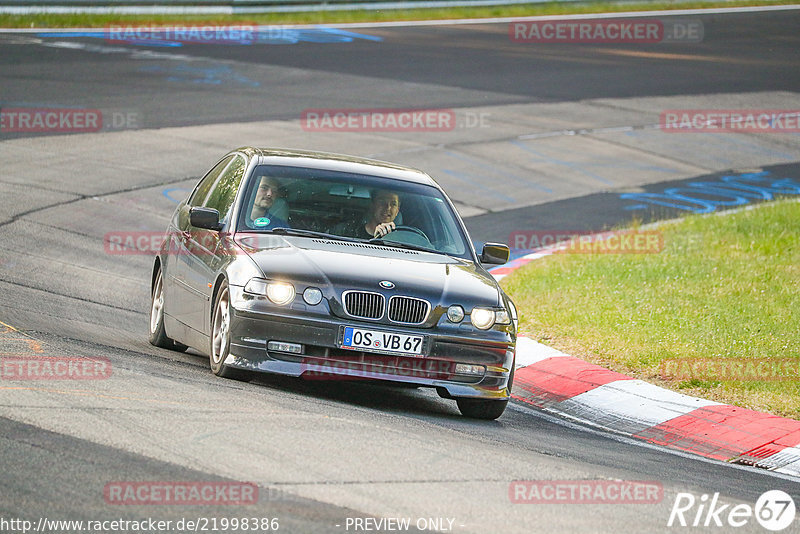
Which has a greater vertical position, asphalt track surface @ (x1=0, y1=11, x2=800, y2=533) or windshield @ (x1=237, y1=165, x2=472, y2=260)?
windshield @ (x1=237, y1=165, x2=472, y2=260)

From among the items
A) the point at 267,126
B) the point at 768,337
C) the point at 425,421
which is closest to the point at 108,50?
the point at 267,126

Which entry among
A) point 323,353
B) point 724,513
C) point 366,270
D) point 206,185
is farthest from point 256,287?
point 724,513

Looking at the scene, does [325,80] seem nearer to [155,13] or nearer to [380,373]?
[155,13]

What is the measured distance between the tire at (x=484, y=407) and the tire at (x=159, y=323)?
2.45m

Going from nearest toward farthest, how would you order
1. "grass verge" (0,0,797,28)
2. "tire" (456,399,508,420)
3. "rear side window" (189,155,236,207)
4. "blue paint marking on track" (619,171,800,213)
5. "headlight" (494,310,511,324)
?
"headlight" (494,310,511,324) → "tire" (456,399,508,420) → "rear side window" (189,155,236,207) → "blue paint marking on track" (619,171,800,213) → "grass verge" (0,0,797,28)

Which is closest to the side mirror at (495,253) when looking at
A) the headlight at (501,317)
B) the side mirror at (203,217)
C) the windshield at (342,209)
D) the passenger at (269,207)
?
the windshield at (342,209)

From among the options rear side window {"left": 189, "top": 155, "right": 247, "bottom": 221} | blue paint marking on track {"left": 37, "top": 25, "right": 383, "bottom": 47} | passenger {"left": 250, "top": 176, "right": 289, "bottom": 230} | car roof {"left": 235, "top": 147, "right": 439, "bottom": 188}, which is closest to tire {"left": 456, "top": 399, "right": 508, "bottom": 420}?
passenger {"left": 250, "top": 176, "right": 289, "bottom": 230}

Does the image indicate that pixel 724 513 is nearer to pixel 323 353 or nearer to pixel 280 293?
pixel 323 353

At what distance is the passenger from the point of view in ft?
29.2

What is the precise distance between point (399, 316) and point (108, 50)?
21.9 meters

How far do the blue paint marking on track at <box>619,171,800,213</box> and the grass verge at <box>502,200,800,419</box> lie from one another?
2.68 meters

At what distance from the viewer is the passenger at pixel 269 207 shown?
891 centimetres

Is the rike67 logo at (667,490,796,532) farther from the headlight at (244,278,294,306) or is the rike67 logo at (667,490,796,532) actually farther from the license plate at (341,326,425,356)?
the headlight at (244,278,294,306)

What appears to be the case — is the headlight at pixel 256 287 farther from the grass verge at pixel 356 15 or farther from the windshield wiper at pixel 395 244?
the grass verge at pixel 356 15
